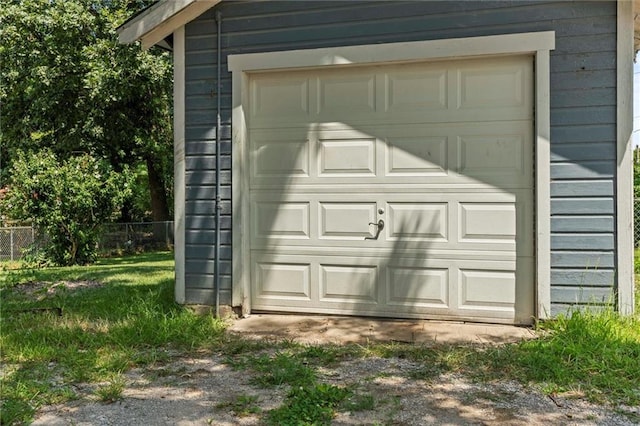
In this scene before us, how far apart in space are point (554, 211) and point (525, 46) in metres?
1.36

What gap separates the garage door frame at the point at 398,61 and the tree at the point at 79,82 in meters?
9.39

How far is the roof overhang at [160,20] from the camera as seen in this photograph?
485 centimetres

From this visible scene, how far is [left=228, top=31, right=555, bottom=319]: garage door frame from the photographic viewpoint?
435cm

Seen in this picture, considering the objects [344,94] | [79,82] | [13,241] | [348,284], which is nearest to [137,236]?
[13,241]

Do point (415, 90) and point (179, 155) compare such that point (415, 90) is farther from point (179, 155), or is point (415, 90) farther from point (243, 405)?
point (243, 405)

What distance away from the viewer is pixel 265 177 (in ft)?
16.7

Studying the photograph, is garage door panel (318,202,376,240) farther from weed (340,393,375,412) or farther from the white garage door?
weed (340,393,375,412)

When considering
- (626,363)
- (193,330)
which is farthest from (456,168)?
(193,330)

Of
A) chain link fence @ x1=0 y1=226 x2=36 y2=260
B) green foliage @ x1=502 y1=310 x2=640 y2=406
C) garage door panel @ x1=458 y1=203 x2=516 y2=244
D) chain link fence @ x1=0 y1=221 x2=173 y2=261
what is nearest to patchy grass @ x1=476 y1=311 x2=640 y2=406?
green foliage @ x1=502 y1=310 x2=640 y2=406

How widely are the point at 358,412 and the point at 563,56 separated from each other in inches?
129

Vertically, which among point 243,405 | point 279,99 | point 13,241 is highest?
point 279,99

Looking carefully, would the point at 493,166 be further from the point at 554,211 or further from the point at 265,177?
the point at 265,177

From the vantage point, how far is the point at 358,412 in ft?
9.46

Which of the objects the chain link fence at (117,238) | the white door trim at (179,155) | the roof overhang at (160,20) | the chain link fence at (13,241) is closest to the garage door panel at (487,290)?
the white door trim at (179,155)
